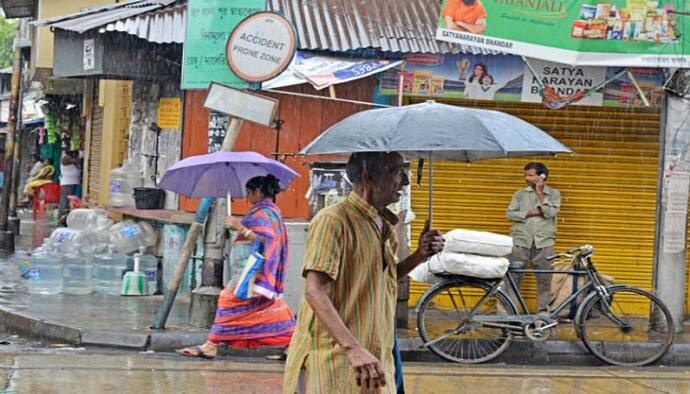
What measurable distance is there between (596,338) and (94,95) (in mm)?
12510

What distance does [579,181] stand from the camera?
1310cm

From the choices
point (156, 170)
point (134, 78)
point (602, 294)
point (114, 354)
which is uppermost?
point (134, 78)

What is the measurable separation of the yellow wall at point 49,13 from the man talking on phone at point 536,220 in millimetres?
10332

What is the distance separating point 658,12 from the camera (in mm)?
11570

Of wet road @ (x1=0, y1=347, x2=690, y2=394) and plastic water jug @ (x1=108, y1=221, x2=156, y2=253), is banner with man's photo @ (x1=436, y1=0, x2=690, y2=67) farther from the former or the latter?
Result: plastic water jug @ (x1=108, y1=221, x2=156, y2=253)

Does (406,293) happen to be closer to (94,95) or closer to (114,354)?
(114,354)

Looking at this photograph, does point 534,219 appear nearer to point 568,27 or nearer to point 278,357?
point 568,27

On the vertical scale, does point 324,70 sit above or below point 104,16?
below

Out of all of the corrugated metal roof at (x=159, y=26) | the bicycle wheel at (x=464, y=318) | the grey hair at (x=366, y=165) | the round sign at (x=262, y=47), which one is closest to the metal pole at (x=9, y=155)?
the corrugated metal roof at (x=159, y=26)

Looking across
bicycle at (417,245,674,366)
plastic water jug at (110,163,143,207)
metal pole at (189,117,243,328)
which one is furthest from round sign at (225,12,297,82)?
plastic water jug at (110,163,143,207)

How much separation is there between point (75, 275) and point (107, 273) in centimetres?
41

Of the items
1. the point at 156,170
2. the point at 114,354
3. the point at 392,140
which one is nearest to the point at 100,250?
the point at 156,170

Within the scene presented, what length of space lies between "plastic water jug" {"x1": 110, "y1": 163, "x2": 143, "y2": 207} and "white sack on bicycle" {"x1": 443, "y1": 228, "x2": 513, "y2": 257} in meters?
6.31

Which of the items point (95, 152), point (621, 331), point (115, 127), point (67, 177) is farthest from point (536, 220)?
point (67, 177)
